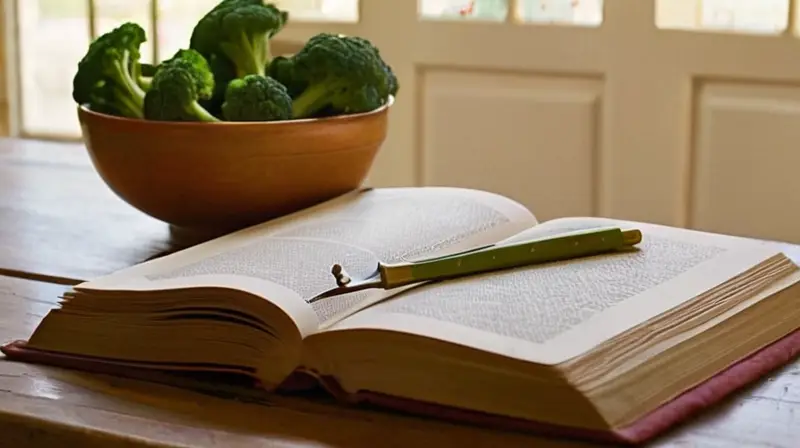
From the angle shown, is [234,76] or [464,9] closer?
[234,76]

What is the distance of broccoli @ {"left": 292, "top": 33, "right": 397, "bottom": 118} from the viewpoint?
3.64ft

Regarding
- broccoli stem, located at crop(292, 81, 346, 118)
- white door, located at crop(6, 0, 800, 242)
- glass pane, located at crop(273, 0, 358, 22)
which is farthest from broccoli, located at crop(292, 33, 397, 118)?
glass pane, located at crop(273, 0, 358, 22)

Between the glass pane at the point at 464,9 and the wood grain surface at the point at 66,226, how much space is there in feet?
3.07

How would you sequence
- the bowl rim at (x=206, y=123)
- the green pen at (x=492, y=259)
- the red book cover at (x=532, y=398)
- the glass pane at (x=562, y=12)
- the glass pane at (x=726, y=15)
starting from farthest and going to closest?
the glass pane at (x=562, y=12) → the glass pane at (x=726, y=15) → the bowl rim at (x=206, y=123) → the green pen at (x=492, y=259) → the red book cover at (x=532, y=398)

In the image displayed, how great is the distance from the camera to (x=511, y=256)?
2.81ft

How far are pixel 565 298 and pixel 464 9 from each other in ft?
5.26

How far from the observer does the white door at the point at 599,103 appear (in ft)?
6.97

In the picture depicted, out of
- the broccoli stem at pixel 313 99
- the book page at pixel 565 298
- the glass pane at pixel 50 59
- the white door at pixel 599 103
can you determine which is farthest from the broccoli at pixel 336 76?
the glass pane at pixel 50 59

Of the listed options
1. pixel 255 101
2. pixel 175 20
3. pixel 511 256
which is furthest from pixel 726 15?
pixel 511 256

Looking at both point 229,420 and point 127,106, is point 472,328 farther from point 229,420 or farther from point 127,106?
point 127,106

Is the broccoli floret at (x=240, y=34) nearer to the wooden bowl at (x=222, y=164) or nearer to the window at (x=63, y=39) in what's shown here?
the wooden bowl at (x=222, y=164)

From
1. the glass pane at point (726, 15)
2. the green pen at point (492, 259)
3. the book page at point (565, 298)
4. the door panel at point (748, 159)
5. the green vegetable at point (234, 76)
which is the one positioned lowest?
the door panel at point (748, 159)

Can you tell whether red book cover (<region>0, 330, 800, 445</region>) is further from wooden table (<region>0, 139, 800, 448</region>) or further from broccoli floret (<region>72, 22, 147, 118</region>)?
broccoli floret (<region>72, 22, 147, 118</region>)

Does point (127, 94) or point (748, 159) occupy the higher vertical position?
point (127, 94)
